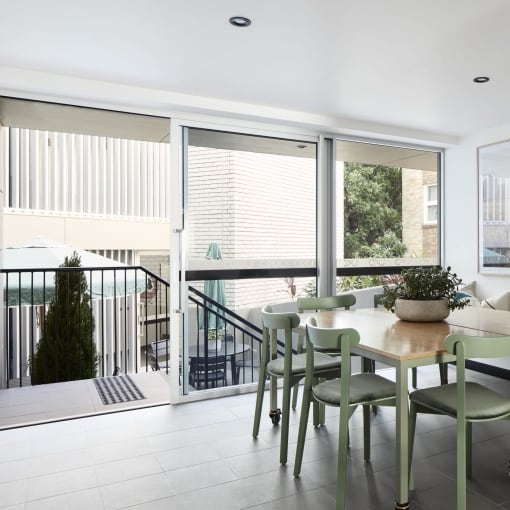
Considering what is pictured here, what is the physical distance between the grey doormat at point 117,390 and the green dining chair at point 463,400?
2614 millimetres

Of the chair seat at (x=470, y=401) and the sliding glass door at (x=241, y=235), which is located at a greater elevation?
the sliding glass door at (x=241, y=235)

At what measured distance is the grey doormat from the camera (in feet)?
13.5

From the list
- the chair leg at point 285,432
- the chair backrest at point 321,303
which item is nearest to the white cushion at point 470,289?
the chair backrest at point 321,303

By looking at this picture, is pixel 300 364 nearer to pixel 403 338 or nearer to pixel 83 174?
pixel 403 338

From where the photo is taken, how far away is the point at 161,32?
2.61 meters

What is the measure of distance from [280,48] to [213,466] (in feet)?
8.18

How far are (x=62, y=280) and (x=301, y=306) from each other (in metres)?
2.87

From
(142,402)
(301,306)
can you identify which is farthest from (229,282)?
(142,402)

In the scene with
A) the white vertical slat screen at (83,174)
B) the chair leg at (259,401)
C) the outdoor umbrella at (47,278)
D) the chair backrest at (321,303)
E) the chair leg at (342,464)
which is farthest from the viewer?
the white vertical slat screen at (83,174)

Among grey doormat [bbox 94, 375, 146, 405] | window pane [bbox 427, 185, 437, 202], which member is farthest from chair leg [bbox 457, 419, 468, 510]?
window pane [bbox 427, 185, 437, 202]

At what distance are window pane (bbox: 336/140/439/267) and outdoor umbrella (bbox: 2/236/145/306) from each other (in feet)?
8.27

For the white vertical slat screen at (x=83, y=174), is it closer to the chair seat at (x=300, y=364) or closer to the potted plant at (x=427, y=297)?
the chair seat at (x=300, y=364)

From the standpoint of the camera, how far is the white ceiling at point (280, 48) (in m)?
2.37

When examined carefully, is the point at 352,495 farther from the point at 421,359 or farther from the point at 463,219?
the point at 463,219
